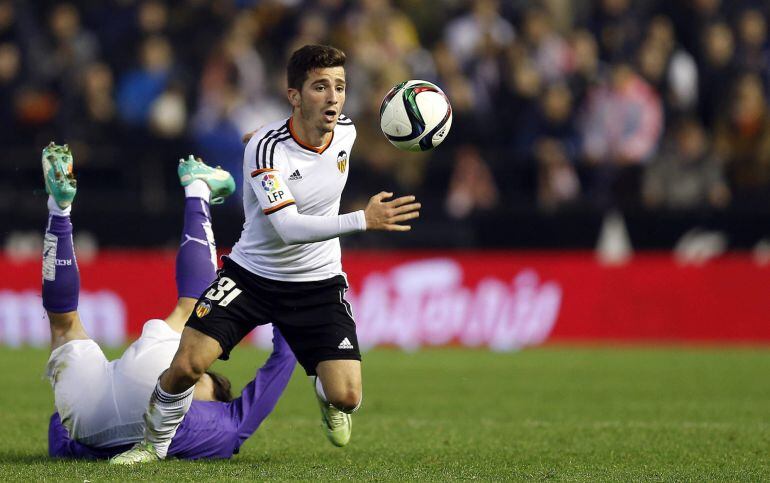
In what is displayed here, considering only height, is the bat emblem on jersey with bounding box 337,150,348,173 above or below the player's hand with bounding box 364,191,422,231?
above

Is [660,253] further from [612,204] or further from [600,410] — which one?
[600,410]

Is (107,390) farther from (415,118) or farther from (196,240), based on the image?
(415,118)

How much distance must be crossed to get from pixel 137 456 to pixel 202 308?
0.86m

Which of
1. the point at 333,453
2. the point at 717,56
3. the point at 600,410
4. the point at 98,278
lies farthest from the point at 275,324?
the point at 717,56

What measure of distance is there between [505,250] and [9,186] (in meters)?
6.27

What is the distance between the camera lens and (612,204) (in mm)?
16203

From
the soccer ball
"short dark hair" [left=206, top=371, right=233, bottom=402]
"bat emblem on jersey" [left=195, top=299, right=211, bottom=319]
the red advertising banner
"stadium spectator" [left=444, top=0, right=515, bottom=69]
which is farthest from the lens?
"stadium spectator" [left=444, top=0, right=515, bottom=69]

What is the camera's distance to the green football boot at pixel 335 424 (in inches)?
290

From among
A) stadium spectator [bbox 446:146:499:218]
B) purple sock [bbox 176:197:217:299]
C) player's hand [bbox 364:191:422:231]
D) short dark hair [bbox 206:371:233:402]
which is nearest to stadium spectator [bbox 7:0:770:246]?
stadium spectator [bbox 446:146:499:218]

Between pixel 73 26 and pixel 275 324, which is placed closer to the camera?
pixel 275 324

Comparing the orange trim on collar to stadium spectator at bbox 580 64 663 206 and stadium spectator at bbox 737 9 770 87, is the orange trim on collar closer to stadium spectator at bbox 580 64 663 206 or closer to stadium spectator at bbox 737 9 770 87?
stadium spectator at bbox 580 64 663 206

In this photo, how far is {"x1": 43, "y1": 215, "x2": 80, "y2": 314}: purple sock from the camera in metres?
7.59

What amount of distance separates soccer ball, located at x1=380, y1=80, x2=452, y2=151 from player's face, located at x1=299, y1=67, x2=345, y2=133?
47 cm

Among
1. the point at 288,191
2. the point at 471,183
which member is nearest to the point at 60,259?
the point at 288,191
